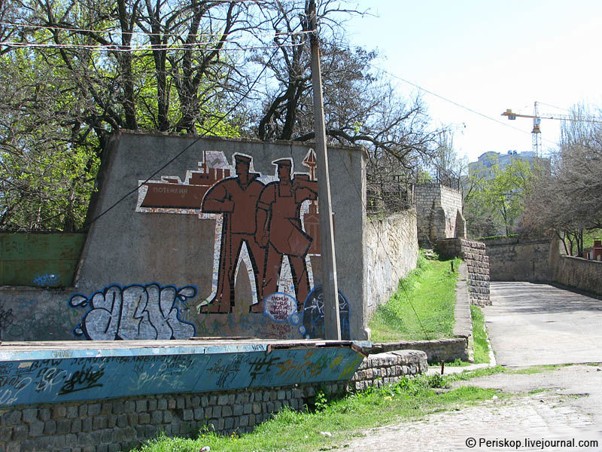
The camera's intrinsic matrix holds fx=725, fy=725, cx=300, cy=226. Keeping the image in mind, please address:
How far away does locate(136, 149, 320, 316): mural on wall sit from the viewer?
1498 cm

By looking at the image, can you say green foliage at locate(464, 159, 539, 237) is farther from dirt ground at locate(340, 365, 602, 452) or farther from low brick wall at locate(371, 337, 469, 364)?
dirt ground at locate(340, 365, 602, 452)

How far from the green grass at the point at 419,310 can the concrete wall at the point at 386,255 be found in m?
0.32

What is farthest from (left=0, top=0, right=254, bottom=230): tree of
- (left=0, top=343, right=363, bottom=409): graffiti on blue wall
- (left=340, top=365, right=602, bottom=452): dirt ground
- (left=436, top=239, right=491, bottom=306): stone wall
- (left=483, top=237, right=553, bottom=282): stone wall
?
(left=483, top=237, right=553, bottom=282): stone wall

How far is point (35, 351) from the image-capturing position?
825cm

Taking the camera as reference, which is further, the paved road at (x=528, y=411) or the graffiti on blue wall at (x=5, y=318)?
the graffiti on blue wall at (x=5, y=318)

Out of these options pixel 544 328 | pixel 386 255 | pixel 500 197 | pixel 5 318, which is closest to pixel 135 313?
pixel 5 318

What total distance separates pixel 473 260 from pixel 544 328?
10604 millimetres

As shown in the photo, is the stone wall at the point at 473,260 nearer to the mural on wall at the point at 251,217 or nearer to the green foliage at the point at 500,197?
the mural on wall at the point at 251,217

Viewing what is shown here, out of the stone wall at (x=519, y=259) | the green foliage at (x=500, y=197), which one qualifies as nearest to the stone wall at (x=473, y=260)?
the stone wall at (x=519, y=259)

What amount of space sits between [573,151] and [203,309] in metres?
28.1

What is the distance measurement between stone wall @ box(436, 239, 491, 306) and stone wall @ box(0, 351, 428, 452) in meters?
19.3

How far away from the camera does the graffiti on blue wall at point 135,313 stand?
1399cm

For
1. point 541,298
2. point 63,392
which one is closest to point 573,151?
point 541,298

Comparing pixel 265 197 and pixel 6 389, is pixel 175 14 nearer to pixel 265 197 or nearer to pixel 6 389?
pixel 265 197
